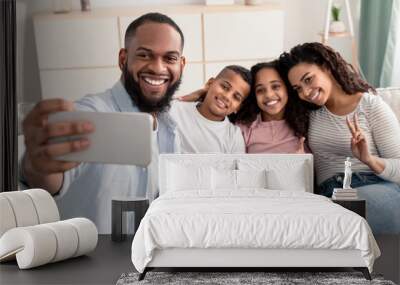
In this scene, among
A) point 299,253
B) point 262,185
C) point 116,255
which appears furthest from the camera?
point 262,185

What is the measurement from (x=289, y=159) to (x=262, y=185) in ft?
1.41

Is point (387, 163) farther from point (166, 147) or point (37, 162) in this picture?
point (37, 162)

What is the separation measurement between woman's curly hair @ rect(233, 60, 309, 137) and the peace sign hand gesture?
17.2 inches

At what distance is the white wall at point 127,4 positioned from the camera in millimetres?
7035

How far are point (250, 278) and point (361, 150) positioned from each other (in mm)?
2219

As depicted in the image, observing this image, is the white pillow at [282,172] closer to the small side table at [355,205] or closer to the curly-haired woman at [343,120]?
the curly-haired woman at [343,120]

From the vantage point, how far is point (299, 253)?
5.21m

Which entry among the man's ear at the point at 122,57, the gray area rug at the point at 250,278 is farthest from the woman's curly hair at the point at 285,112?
the gray area rug at the point at 250,278

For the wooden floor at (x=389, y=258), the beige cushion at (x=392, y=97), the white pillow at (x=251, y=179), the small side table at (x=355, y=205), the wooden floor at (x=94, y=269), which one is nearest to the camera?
the wooden floor at (x=94, y=269)

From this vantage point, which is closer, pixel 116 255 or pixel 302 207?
pixel 302 207

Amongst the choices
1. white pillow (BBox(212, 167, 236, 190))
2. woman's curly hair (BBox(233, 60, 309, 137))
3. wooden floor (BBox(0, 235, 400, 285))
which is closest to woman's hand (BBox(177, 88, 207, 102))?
woman's curly hair (BBox(233, 60, 309, 137))

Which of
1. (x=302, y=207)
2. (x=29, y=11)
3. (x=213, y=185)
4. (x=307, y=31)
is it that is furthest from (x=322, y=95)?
(x=29, y=11)

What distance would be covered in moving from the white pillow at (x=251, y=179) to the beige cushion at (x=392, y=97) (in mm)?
1357

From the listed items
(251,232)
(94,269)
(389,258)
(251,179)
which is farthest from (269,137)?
(94,269)
